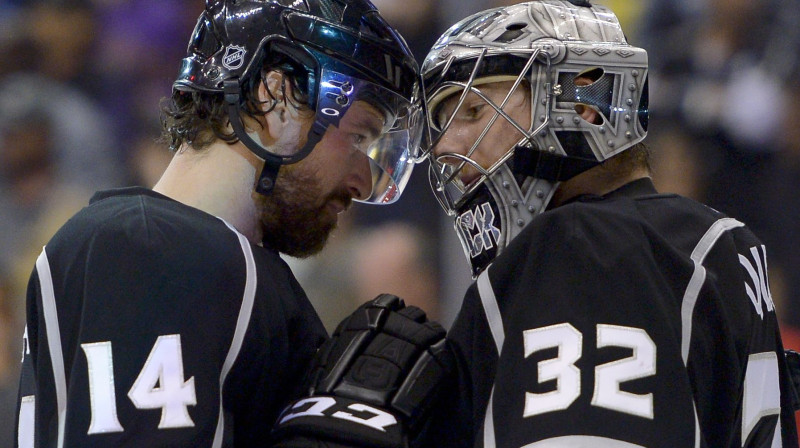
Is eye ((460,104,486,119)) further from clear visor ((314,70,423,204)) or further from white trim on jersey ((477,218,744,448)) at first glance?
white trim on jersey ((477,218,744,448))

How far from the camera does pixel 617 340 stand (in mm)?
1894

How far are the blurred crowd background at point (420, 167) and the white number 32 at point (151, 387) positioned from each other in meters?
2.38

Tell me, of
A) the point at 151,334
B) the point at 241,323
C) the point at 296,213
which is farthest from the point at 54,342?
the point at 296,213

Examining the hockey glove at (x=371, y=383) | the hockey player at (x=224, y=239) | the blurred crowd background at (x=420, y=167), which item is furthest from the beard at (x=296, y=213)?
the blurred crowd background at (x=420, y=167)

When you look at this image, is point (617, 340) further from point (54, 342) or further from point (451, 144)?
point (54, 342)

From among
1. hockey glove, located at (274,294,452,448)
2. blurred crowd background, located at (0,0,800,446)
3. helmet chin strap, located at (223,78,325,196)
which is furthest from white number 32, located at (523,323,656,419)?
blurred crowd background, located at (0,0,800,446)

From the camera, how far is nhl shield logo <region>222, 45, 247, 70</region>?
2.46m

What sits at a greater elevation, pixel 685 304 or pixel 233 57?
pixel 233 57

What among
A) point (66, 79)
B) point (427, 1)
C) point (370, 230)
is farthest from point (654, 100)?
point (66, 79)

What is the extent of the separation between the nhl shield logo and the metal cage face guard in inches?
20.1

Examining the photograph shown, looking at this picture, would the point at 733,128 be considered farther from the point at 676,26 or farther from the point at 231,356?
the point at 231,356

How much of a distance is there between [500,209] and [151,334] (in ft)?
3.01

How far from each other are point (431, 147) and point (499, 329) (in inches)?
28.8

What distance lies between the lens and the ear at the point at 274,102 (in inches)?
98.0
